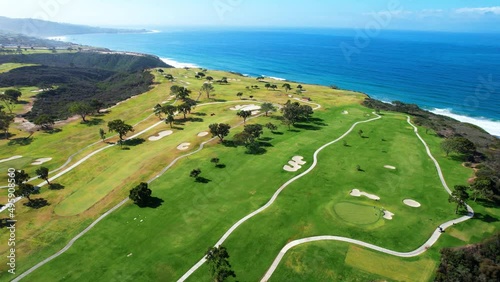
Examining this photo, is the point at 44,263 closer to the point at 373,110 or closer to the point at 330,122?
the point at 330,122

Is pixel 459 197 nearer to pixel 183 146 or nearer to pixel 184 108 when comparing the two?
pixel 183 146

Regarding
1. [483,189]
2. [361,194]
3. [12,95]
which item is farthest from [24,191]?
[12,95]

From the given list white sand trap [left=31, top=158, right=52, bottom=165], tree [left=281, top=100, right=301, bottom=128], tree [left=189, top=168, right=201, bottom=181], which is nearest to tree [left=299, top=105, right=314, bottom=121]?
tree [left=281, top=100, right=301, bottom=128]

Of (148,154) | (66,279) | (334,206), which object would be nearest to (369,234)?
→ (334,206)

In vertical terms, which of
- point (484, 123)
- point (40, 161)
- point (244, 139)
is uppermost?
point (244, 139)

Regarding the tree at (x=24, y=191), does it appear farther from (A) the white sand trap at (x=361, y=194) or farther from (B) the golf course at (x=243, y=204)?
(A) the white sand trap at (x=361, y=194)

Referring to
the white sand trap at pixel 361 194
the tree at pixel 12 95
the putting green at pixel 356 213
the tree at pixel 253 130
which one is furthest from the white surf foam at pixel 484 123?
the tree at pixel 12 95

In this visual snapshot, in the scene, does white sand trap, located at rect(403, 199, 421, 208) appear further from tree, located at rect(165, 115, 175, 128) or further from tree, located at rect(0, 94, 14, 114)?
tree, located at rect(0, 94, 14, 114)
